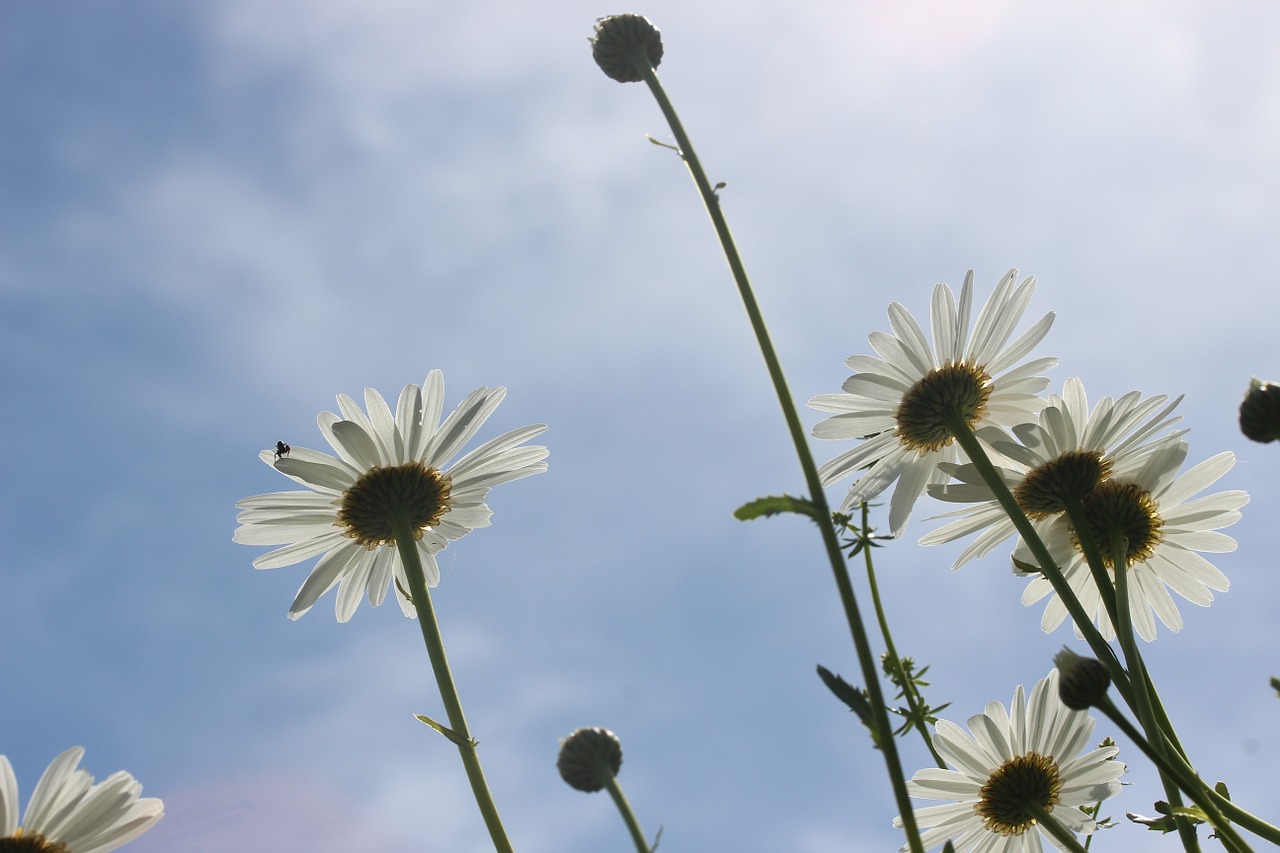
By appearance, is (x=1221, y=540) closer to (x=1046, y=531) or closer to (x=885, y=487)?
(x=1046, y=531)

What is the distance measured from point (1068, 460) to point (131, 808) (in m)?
2.95

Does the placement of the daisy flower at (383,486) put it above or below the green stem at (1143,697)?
above

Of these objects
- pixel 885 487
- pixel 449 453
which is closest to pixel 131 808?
pixel 449 453

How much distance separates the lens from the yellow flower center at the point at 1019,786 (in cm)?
367

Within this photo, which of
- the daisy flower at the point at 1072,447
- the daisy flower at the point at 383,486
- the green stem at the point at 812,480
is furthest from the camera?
the daisy flower at the point at 383,486

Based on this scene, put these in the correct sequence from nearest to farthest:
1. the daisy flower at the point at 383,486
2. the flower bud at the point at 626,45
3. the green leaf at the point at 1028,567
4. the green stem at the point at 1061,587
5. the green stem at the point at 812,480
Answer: the green stem at the point at 812,480
the green stem at the point at 1061,587
the flower bud at the point at 626,45
the green leaf at the point at 1028,567
the daisy flower at the point at 383,486

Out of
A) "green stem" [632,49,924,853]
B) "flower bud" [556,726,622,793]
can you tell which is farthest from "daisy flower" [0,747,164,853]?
"green stem" [632,49,924,853]

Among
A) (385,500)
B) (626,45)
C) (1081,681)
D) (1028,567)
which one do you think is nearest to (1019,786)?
(1028,567)

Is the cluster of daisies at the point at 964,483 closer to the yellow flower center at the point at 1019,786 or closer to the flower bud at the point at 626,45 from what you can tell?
the yellow flower center at the point at 1019,786

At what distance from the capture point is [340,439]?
384cm

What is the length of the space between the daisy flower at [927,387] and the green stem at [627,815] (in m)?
1.87

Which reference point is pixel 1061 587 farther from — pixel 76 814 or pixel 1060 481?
pixel 76 814

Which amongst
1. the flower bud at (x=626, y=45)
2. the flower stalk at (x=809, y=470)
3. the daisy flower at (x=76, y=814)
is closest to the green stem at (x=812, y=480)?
the flower stalk at (x=809, y=470)

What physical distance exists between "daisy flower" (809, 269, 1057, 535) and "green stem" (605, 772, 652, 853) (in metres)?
1.87
